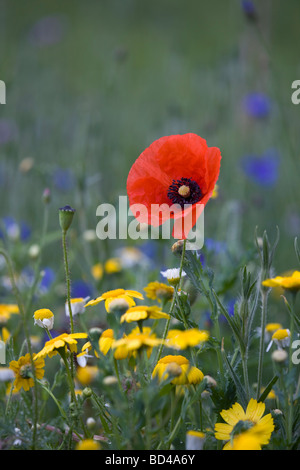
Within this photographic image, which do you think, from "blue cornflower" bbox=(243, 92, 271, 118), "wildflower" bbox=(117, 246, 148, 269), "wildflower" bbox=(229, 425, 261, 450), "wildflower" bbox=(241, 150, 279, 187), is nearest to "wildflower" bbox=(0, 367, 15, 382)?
"wildflower" bbox=(229, 425, 261, 450)

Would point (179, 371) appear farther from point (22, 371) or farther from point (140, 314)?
point (22, 371)

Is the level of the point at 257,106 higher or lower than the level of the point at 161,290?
higher

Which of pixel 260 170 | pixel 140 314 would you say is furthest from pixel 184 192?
pixel 260 170

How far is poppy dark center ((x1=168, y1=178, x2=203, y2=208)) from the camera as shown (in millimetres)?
831

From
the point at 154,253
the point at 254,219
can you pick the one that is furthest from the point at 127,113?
the point at 154,253

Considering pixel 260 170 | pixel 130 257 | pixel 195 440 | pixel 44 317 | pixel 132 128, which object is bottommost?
pixel 195 440

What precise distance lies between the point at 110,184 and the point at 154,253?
0.66 metres

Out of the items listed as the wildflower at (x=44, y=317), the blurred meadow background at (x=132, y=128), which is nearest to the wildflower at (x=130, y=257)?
the blurred meadow background at (x=132, y=128)

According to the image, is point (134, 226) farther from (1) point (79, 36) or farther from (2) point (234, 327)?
(1) point (79, 36)

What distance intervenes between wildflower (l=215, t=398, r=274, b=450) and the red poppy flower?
0.28m

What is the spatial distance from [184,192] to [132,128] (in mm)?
2165

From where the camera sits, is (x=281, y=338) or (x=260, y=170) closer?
(x=281, y=338)

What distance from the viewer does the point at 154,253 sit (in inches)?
77.7

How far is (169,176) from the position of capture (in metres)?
0.85
